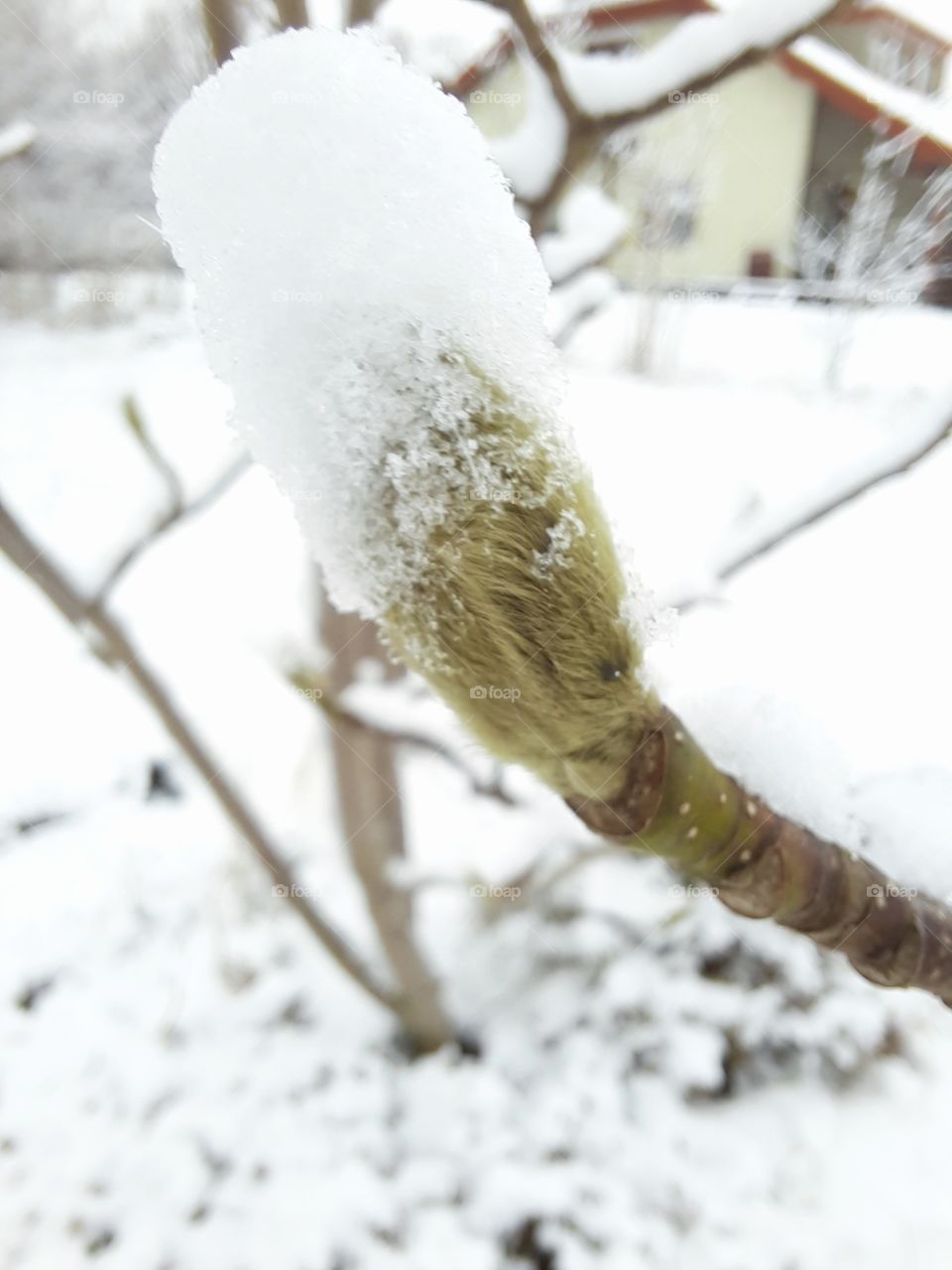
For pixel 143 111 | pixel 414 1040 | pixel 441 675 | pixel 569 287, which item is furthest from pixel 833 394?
pixel 441 675

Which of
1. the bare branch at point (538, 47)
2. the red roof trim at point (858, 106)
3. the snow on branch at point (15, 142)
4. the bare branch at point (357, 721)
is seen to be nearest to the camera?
the bare branch at point (538, 47)

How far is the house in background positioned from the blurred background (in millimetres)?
31

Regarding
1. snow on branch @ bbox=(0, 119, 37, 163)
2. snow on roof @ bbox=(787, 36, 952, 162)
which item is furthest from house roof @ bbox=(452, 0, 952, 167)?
snow on branch @ bbox=(0, 119, 37, 163)

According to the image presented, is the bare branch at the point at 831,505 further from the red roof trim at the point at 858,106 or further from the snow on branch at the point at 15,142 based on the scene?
the red roof trim at the point at 858,106

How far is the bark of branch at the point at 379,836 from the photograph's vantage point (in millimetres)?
1159

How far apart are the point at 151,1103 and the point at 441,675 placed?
58.7 inches

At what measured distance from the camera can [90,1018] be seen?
5.00 ft

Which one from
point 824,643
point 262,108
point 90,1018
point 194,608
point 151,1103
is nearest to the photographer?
point 262,108

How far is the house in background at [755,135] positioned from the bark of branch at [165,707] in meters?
0.83

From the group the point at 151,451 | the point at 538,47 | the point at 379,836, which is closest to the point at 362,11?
the point at 538,47

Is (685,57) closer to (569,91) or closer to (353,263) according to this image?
(569,91)

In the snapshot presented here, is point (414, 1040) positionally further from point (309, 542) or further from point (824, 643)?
point (309, 542)

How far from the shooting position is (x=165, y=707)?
3.40 feet

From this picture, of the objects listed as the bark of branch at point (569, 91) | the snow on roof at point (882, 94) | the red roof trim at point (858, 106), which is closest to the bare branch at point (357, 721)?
the bark of branch at point (569, 91)
